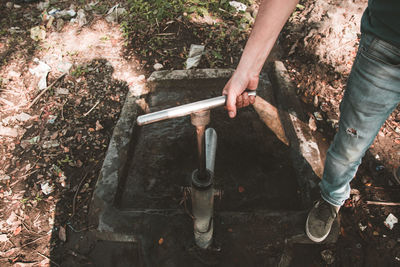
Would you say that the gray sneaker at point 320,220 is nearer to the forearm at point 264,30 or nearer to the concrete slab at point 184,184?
the concrete slab at point 184,184

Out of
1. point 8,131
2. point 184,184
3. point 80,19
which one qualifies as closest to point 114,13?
point 80,19

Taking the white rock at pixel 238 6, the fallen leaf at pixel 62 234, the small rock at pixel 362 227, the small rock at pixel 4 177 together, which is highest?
the white rock at pixel 238 6

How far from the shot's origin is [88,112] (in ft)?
9.05

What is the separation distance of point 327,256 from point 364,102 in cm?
111

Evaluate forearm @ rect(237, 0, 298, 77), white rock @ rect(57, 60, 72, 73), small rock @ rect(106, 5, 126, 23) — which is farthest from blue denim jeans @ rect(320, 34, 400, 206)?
small rock @ rect(106, 5, 126, 23)

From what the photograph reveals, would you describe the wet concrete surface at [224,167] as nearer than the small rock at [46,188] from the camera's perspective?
Yes

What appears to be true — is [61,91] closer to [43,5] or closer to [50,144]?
[50,144]

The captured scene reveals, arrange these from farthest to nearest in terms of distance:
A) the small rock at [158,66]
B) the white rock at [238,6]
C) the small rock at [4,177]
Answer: the white rock at [238,6]
the small rock at [158,66]
the small rock at [4,177]

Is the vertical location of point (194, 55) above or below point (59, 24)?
above

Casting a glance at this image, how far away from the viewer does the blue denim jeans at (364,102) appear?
1.14m

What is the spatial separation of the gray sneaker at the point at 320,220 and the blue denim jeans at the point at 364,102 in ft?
0.71

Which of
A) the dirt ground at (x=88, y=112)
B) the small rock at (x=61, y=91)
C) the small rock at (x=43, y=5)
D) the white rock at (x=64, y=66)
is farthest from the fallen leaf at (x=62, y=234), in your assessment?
the small rock at (x=43, y=5)

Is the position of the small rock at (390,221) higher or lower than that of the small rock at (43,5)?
higher

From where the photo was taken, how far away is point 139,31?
11.5 ft
